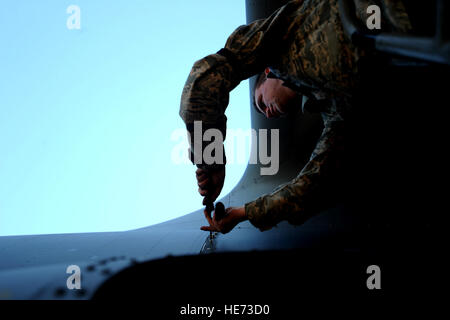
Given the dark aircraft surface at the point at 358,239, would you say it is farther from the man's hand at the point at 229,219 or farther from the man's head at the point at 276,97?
the man's head at the point at 276,97

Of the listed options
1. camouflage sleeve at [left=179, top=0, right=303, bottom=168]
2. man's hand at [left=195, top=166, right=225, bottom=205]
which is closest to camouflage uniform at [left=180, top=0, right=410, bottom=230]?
camouflage sleeve at [left=179, top=0, right=303, bottom=168]

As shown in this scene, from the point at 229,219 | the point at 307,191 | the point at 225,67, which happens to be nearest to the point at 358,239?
the point at 307,191

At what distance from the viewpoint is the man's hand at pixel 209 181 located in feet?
3.29

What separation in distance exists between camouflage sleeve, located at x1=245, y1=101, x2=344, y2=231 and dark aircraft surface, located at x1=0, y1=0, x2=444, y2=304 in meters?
0.08

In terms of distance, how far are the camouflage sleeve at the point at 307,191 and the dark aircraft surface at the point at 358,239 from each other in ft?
0.25

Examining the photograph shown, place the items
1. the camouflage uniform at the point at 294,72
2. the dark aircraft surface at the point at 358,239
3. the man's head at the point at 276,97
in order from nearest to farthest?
the dark aircraft surface at the point at 358,239 → the camouflage uniform at the point at 294,72 → the man's head at the point at 276,97

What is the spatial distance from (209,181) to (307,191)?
0.38 m

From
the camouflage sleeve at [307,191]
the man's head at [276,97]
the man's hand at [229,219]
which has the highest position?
the man's head at [276,97]

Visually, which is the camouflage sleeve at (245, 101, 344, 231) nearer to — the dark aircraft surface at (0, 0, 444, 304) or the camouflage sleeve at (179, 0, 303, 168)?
the dark aircraft surface at (0, 0, 444, 304)

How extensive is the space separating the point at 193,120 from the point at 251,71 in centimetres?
29

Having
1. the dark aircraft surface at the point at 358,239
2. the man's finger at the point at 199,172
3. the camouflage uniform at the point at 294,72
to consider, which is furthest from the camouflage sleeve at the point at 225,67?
the dark aircraft surface at the point at 358,239
